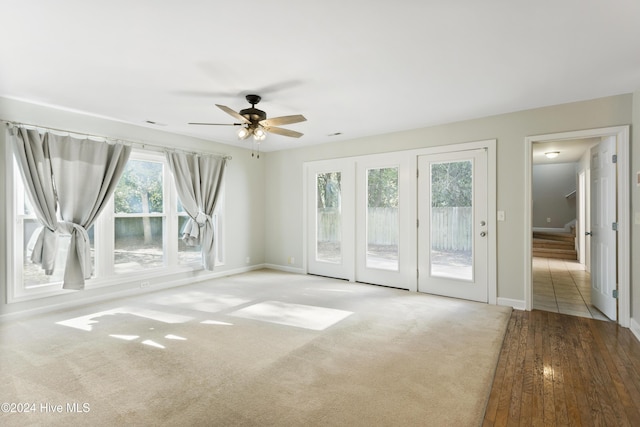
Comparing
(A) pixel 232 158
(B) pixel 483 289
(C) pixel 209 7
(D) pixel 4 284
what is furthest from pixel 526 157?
(D) pixel 4 284

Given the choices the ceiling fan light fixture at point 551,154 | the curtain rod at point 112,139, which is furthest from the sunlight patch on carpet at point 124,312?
the ceiling fan light fixture at point 551,154

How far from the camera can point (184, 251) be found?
Answer: 5.55m

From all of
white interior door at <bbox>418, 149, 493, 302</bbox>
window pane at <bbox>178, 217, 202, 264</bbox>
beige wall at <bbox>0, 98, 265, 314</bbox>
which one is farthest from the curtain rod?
white interior door at <bbox>418, 149, 493, 302</bbox>

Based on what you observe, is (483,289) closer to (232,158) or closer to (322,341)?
(322,341)

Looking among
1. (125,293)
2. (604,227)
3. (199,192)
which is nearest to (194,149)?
(199,192)

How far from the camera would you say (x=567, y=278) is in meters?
5.80

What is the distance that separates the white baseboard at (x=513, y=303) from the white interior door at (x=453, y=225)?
21cm

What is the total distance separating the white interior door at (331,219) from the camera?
18.6ft

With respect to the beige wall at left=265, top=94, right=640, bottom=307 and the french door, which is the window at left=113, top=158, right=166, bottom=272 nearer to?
the french door

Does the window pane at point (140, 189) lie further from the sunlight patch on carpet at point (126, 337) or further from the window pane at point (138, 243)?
the sunlight patch on carpet at point (126, 337)

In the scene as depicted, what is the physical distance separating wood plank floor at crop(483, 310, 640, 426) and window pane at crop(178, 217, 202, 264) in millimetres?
4776

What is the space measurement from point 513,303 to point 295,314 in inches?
110

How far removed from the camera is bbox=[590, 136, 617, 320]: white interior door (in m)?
3.61

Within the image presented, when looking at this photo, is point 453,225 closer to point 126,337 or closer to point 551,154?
point 126,337
